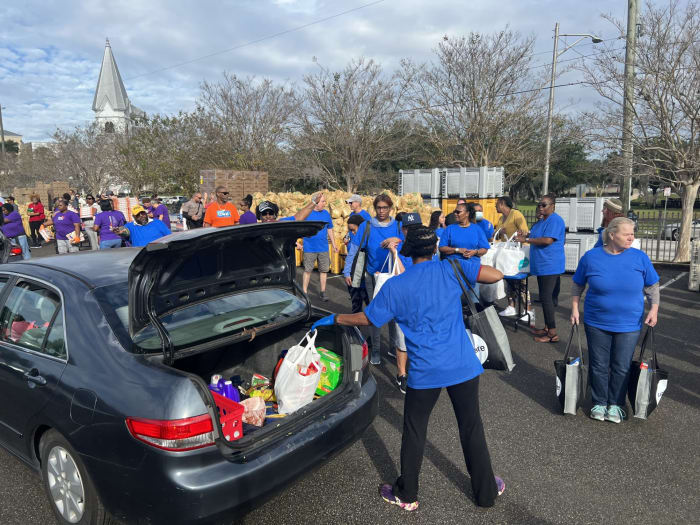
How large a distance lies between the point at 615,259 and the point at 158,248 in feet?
10.7

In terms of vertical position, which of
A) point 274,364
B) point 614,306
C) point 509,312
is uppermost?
point 614,306

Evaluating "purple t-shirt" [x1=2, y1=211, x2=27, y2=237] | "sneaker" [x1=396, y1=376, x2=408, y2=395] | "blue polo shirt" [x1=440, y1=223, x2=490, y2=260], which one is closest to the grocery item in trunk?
"sneaker" [x1=396, y1=376, x2=408, y2=395]

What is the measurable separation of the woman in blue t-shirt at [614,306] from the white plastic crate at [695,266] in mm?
5797

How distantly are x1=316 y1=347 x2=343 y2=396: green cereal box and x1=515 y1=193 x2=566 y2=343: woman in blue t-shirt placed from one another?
3.59m

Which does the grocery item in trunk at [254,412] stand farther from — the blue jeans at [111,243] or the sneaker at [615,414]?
the blue jeans at [111,243]

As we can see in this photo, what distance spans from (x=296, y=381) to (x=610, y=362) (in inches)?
102

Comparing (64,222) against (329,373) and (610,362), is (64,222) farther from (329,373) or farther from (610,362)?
(610,362)

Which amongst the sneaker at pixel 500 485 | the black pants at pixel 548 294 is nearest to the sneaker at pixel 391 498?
the sneaker at pixel 500 485

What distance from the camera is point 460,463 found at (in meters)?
3.52

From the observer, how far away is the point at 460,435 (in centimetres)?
291

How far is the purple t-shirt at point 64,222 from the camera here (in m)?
11.6

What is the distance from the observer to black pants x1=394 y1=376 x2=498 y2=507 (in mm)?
2824

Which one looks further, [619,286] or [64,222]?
[64,222]

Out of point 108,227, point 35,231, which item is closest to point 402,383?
point 108,227
